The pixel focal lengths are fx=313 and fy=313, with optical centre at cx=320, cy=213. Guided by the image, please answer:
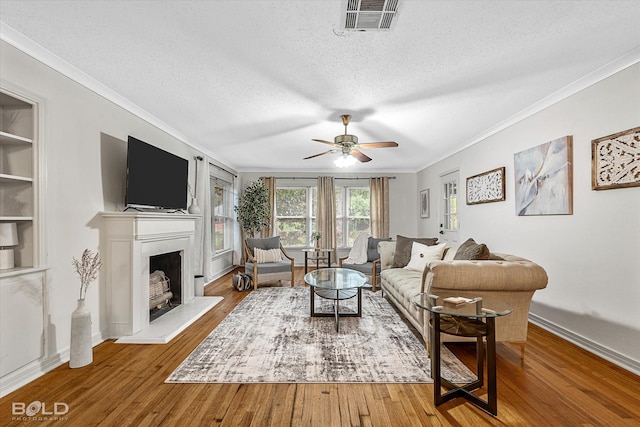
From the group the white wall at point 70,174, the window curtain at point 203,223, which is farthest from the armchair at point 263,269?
the white wall at point 70,174

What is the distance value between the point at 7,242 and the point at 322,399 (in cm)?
249

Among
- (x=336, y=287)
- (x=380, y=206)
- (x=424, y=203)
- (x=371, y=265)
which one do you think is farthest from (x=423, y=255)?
(x=380, y=206)

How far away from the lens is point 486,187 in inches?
180

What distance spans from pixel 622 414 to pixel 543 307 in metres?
1.66

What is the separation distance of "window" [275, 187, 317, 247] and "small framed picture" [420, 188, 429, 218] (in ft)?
8.52

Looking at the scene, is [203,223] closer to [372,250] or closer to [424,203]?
[372,250]

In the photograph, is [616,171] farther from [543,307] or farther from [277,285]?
[277,285]

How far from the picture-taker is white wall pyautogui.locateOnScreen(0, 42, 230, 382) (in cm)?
246

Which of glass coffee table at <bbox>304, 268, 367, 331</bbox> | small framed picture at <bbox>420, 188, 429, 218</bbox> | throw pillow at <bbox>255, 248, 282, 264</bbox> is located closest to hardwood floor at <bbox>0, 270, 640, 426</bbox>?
glass coffee table at <bbox>304, 268, 367, 331</bbox>

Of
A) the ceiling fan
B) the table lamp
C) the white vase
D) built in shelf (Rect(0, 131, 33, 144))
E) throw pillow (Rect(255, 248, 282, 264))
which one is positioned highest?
the ceiling fan

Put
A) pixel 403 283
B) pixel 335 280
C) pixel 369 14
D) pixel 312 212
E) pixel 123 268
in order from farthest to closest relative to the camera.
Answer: pixel 312 212 → pixel 335 280 → pixel 403 283 → pixel 123 268 → pixel 369 14

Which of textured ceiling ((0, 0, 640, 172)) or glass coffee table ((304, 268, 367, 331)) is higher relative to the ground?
textured ceiling ((0, 0, 640, 172))

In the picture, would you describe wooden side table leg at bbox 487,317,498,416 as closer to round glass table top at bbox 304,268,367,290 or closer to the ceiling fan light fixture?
round glass table top at bbox 304,268,367,290

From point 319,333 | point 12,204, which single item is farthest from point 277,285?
point 12,204
